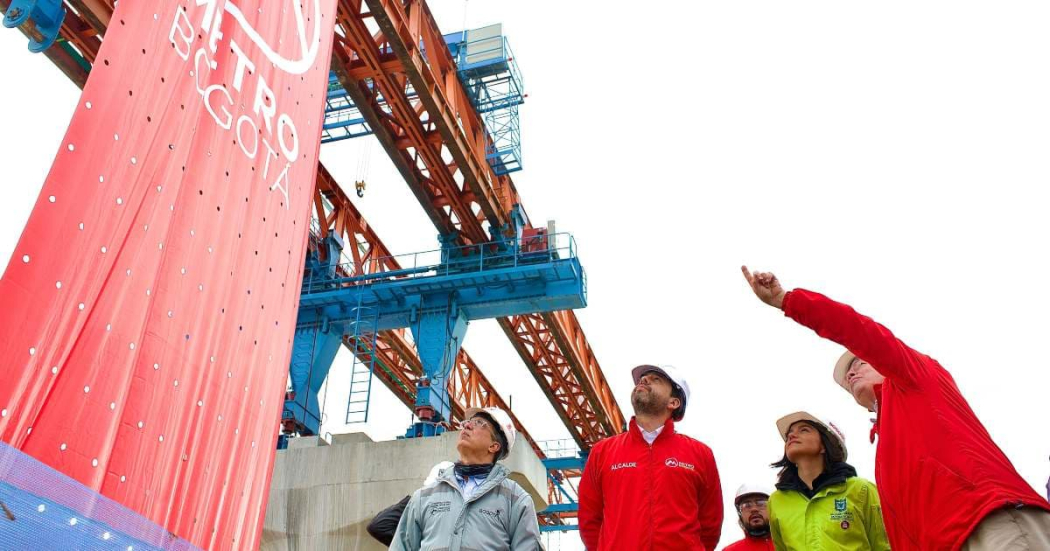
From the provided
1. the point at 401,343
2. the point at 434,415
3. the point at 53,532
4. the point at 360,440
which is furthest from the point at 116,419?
the point at 401,343

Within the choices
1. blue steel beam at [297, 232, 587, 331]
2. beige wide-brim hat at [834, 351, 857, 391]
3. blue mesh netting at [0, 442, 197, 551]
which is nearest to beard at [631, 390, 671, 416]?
beige wide-brim hat at [834, 351, 857, 391]

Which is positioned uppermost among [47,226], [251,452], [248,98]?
[248,98]

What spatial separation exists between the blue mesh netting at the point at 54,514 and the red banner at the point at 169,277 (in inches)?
2.2

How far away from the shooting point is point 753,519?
5746mm

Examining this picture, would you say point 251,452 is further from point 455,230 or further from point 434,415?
point 455,230

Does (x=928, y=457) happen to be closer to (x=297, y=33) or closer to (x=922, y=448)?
(x=922, y=448)

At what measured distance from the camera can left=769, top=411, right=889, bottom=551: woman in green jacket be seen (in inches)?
170

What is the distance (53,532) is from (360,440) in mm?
12013

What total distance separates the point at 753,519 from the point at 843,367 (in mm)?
2088

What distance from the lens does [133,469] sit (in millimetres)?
3707

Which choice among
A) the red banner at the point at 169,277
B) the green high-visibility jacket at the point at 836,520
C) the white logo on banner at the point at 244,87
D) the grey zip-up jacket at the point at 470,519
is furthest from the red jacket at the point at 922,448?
the white logo on banner at the point at 244,87

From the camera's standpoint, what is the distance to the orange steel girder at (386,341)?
62.2 feet

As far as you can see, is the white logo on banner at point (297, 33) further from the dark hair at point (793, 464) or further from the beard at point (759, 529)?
the beard at point (759, 529)

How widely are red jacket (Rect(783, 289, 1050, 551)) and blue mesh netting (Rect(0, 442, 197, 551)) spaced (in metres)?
3.09
